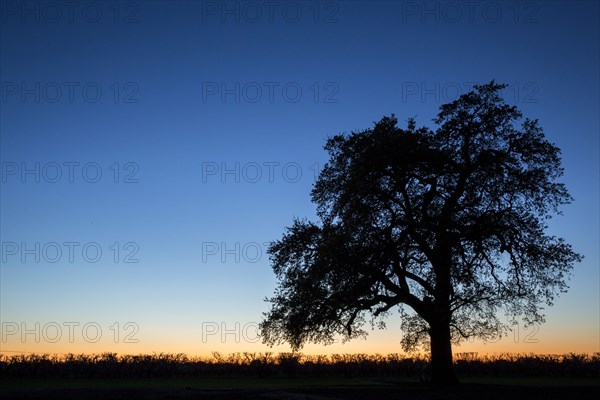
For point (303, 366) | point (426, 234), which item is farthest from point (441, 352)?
point (303, 366)

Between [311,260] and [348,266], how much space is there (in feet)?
9.74

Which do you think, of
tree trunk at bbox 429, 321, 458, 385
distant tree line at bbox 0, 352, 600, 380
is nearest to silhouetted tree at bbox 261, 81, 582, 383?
tree trunk at bbox 429, 321, 458, 385

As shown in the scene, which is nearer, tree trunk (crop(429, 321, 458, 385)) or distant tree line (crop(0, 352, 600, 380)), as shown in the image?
tree trunk (crop(429, 321, 458, 385))

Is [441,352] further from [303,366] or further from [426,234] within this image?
[303,366]

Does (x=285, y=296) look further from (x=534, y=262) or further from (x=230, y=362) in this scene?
(x=230, y=362)

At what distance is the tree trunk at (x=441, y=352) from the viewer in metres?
38.0

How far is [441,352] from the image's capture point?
38156mm

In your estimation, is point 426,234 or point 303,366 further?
point 303,366

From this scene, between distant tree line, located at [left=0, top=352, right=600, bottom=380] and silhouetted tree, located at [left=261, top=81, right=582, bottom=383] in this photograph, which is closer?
silhouetted tree, located at [left=261, top=81, right=582, bottom=383]

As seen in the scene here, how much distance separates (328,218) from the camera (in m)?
40.2

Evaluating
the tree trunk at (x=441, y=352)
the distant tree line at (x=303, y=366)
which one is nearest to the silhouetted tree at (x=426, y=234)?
the tree trunk at (x=441, y=352)

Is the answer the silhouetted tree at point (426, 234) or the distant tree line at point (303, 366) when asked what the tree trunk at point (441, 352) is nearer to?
the silhouetted tree at point (426, 234)

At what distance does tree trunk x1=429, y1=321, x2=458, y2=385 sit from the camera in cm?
3797

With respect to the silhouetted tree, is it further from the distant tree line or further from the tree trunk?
the distant tree line
